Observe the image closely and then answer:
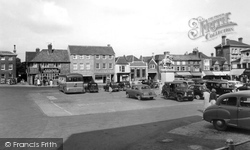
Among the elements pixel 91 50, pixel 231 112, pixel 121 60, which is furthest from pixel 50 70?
pixel 231 112

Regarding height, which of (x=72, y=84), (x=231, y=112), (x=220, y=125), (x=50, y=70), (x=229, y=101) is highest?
(x=50, y=70)

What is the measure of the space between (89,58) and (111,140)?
4785 centimetres

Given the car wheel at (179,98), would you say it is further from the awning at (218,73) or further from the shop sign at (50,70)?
the awning at (218,73)

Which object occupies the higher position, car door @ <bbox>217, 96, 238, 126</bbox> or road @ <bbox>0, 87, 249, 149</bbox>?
car door @ <bbox>217, 96, 238, 126</bbox>

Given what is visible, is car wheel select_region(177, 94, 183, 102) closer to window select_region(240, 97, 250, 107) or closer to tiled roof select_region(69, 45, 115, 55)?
window select_region(240, 97, 250, 107)

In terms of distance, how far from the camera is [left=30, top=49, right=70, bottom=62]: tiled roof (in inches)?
2024

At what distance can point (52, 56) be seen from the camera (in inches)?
2092

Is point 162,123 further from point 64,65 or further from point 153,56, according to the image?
A: point 153,56

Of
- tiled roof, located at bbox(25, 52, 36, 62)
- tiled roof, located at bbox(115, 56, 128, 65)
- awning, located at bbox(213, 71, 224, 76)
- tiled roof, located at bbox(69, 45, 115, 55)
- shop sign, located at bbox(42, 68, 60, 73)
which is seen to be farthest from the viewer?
awning, located at bbox(213, 71, 224, 76)

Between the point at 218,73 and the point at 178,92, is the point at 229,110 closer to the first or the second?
the point at 178,92

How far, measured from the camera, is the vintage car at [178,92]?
21.5 m

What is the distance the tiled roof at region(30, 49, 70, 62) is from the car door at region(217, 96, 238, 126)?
1879 inches

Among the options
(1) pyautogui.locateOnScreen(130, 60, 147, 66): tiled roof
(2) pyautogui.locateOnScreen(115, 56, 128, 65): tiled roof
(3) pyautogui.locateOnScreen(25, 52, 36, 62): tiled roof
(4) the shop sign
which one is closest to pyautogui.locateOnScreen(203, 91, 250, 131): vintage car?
(4) the shop sign

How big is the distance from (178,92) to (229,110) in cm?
1231
